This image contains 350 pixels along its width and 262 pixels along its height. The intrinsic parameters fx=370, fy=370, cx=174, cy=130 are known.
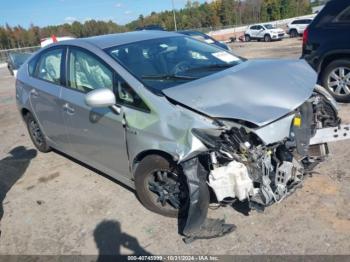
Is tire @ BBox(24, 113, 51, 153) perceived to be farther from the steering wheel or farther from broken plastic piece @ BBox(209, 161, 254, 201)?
broken plastic piece @ BBox(209, 161, 254, 201)

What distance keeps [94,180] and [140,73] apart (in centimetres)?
172

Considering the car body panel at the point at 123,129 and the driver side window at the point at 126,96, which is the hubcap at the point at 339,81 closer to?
the car body panel at the point at 123,129

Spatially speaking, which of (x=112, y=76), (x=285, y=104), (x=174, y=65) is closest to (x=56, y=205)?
(x=112, y=76)

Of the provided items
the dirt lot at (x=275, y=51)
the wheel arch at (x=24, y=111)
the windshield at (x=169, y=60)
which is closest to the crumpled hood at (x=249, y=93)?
the windshield at (x=169, y=60)

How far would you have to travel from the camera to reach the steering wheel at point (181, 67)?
12.9 feet

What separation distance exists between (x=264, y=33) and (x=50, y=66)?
34.1 m

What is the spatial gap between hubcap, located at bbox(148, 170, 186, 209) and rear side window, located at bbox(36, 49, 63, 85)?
6.28 feet

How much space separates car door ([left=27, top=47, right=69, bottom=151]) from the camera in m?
4.61

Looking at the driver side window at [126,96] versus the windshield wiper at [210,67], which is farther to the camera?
the windshield wiper at [210,67]

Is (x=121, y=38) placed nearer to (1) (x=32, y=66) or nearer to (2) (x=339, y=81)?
(1) (x=32, y=66)

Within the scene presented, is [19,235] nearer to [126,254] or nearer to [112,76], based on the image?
[126,254]

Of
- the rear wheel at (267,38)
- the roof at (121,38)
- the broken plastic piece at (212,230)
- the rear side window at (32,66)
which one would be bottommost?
the rear wheel at (267,38)

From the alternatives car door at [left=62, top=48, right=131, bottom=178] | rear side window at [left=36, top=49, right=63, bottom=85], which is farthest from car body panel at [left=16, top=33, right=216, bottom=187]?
rear side window at [left=36, top=49, right=63, bottom=85]

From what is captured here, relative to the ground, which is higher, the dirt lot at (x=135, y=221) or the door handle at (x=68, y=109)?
the door handle at (x=68, y=109)
